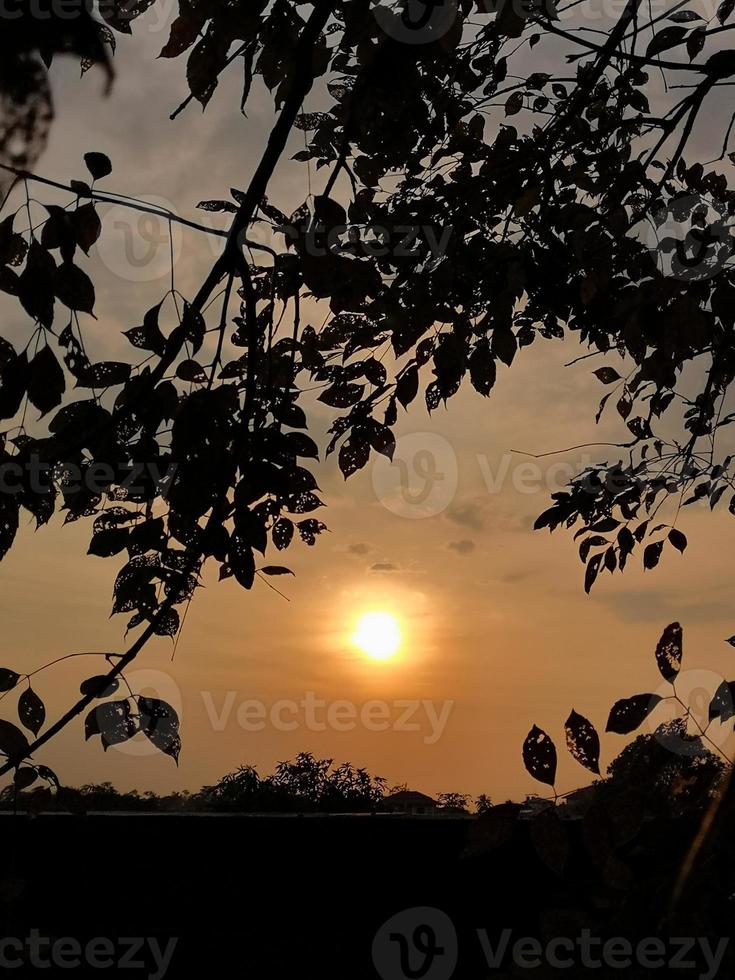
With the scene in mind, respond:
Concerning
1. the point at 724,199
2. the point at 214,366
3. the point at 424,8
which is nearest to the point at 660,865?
the point at 214,366

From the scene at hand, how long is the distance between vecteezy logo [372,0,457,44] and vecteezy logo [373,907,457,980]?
1980 mm

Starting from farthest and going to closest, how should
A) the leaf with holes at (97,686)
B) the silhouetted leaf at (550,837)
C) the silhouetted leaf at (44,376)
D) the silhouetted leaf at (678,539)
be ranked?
the silhouetted leaf at (678,539)
the leaf with holes at (97,686)
the silhouetted leaf at (44,376)
the silhouetted leaf at (550,837)

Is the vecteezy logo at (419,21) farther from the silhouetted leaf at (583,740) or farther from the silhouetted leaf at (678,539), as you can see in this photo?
the silhouetted leaf at (678,539)

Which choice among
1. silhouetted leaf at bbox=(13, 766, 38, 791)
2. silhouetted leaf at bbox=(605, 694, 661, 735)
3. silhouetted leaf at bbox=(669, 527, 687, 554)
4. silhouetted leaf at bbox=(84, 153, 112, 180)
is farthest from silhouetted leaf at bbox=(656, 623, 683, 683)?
silhouetted leaf at bbox=(669, 527, 687, 554)

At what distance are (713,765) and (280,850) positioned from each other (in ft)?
8.13

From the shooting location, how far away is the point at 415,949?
2463 millimetres

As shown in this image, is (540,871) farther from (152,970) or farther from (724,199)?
(724,199)

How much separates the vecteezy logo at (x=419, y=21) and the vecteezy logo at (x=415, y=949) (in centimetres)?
198

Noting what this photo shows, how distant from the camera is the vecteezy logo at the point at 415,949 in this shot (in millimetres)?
2348

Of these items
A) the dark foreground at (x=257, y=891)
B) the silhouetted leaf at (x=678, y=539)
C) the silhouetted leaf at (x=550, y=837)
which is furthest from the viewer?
the silhouetted leaf at (x=678, y=539)

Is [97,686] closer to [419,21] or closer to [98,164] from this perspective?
[98,164]

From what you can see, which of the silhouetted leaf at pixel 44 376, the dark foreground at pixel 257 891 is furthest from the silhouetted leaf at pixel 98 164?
the dark foreground at pixel 257 891

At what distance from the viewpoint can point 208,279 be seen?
1.93 meters

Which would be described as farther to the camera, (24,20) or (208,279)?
(208,279)
